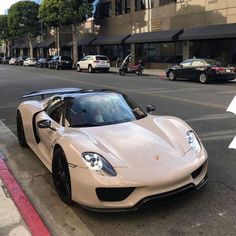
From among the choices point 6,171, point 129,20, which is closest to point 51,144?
point 6,171

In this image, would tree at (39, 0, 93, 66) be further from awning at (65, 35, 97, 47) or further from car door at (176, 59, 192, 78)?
car door at (176, 59, 192, 78)

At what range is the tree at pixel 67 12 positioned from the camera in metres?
46.6

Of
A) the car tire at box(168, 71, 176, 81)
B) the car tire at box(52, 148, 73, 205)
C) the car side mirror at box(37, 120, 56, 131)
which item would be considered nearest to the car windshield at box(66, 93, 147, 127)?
the car side mirror at box(37, 120, 56, 131)

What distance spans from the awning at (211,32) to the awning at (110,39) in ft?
34.3

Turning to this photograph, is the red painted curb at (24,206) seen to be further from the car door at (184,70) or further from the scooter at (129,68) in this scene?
the scooter at (129,68)

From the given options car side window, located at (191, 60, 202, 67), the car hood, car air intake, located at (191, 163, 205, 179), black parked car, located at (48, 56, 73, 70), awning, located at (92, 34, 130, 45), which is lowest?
black parked car, located at (48, 56, 73, 70)

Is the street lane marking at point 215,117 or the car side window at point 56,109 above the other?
the car side window at point 56,109

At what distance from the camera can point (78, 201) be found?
→ 462 cm

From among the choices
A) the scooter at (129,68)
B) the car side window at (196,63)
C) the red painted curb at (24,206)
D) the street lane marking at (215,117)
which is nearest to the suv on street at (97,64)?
the scooter at (129,68)

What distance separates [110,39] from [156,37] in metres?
9.57

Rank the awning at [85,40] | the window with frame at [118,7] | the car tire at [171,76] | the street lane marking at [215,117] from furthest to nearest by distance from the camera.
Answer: the awning at [85,40] → the window with frame at [118,7] → the car tire at [171,76] → the street lane marking at [215,117]

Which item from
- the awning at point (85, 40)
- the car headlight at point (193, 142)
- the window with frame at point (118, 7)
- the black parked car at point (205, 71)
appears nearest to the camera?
the car headlight at point (193, 142)

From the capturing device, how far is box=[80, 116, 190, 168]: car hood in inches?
183

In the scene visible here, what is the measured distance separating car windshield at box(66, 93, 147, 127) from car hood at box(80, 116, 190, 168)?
0.73ft
